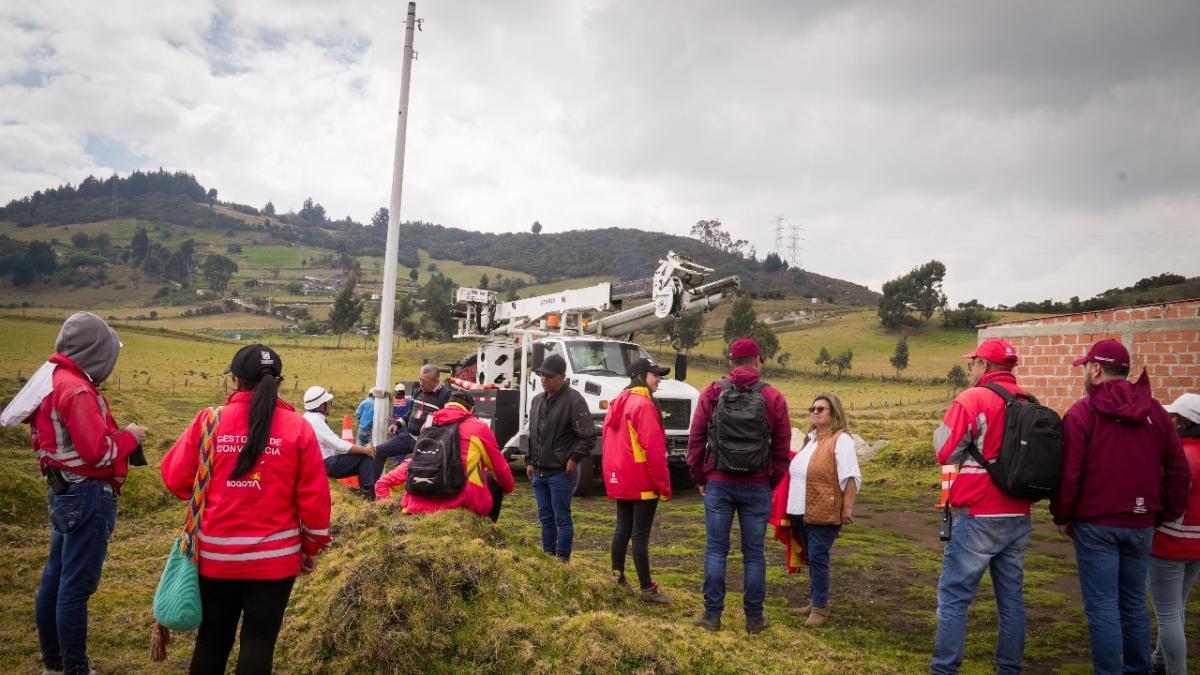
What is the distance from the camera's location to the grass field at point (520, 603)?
12.7 ft

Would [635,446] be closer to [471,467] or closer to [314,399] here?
[471,467]

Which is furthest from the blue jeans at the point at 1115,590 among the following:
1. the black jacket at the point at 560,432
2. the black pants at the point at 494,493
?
the black pants at the point at 494,493

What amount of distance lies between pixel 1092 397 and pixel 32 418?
5.74m

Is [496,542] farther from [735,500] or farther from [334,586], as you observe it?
[735,500]

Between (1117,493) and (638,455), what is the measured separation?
3.12m

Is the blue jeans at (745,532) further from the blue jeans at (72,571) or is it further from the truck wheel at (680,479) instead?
the truck wheel at (680,479)

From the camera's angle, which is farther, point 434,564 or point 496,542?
point 496,542

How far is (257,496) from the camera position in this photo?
3.12 m

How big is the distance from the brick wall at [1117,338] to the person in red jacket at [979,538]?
8027 mm

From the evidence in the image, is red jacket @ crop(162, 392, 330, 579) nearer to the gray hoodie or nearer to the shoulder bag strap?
the shoulder bag strap

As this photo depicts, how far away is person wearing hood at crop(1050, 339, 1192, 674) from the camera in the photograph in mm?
3939

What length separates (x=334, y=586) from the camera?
14.6 feet

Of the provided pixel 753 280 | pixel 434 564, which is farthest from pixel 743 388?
pixel 753 280

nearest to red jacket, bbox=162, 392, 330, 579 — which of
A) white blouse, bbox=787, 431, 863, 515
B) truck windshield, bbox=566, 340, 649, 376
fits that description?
white blouse, bbox=787, 431, 863, 515
